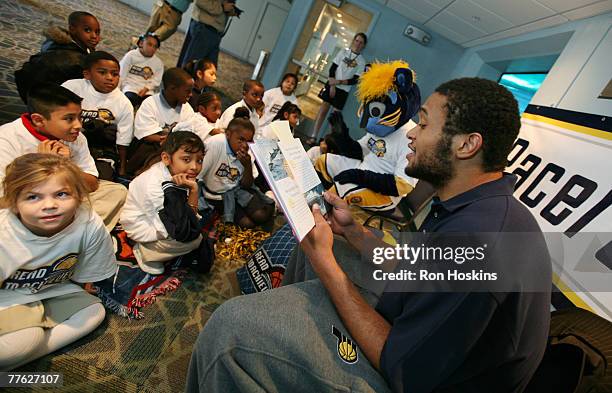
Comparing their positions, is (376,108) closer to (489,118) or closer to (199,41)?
(489,118)

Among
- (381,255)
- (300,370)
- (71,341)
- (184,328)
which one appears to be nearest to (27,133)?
(71,341)

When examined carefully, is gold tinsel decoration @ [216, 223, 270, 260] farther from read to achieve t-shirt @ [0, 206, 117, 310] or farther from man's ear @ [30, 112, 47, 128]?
man's ear @ [30, 112, 47, 128]

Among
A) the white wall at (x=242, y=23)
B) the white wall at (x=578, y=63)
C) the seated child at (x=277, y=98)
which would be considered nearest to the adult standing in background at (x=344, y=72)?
the seated child at (x=277, y=98)

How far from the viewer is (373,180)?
2.77 m

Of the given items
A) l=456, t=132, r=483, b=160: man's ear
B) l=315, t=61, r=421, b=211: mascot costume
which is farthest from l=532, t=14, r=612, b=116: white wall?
l=456, t=132, r=483, b=160: man's ear

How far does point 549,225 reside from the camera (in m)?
Result: 2.05

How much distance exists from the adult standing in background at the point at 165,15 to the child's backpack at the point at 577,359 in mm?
5164

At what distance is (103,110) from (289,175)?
2.17m

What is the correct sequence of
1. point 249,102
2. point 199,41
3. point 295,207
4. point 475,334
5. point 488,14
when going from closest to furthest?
point 475,334 → point 295,207 → point 249,102 → point 488,14 → point 199,41

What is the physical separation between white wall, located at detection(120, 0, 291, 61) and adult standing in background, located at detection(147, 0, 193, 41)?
9.46 meters

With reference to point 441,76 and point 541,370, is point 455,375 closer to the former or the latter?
point 541,370

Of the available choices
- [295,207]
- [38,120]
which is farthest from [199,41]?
[295,207]

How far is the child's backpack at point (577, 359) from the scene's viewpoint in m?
1.09

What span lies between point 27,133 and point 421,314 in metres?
2.15
